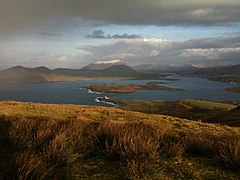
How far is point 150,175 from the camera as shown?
5.31m

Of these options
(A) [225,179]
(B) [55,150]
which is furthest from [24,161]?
(A) [225,179]

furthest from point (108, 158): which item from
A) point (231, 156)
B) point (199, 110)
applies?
point (199, 110)

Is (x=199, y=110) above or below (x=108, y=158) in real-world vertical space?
below

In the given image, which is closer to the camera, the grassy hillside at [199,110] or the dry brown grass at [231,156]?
the dry brown grass at [231,156]

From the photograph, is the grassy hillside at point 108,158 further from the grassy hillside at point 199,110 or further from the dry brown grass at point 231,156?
the grassy hillside at point 199,110

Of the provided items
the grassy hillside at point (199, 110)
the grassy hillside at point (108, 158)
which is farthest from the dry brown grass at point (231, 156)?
the grassy hillside at point (199, 110)

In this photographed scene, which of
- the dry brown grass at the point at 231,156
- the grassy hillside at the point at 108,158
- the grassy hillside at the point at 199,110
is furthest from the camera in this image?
the grassy hillside at the point at 199,110

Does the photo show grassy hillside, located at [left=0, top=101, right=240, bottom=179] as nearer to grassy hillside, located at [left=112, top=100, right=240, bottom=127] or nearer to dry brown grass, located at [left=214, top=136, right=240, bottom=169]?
dry brown grass, located at [left=214, top=136, right=240, bottom=169]

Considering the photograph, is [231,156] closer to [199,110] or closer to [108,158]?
[108,158]

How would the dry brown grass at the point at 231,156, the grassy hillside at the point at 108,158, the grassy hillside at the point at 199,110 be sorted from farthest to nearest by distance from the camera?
the grassy hillside at the point at 199,110 → the dry brown grass at the point at 231,156 → the grassy hillside at the point at 108,158

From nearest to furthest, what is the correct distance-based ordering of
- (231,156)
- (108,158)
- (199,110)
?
1. (231,156)
2. (108,158)
3. (199,110)

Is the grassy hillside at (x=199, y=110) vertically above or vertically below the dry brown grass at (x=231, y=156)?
below

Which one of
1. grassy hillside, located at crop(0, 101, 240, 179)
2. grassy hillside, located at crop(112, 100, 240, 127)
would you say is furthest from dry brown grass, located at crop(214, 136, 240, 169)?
grassy hillside, located at crop(112, 100, 240, 127)

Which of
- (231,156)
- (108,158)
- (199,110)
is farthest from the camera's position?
(199,110)
